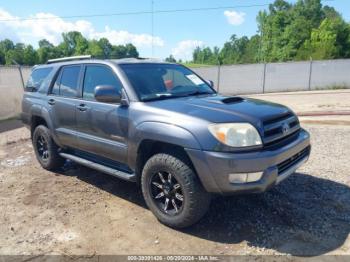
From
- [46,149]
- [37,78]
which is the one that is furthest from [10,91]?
[46,149]

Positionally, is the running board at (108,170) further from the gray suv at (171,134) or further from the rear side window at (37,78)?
the rear side window at (37,78)

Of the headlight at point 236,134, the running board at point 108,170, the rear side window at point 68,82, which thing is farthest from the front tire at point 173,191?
the rear side window at point 68,82

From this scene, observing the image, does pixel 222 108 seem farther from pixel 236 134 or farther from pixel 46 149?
pixel 46 149

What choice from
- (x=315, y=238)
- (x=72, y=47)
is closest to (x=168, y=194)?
(x=315, y=238)

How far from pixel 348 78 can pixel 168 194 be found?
2390 centimetres

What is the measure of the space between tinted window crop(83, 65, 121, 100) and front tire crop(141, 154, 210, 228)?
125 cm

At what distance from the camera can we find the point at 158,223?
158 inches

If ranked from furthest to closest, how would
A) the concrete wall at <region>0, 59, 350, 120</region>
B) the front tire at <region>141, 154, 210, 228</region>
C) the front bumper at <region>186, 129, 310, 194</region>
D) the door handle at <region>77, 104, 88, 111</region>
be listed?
the concrete wall at <region>0, 59, 350, 120</region> → the door handle at <region>77, 104, 88, 111</region> → the front tire at <region>141, 154, 210, 228</region> → the front bumper at <region>186, 129, 310, 194</region>

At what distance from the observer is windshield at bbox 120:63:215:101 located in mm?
4246

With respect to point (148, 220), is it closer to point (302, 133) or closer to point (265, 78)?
point (302, 133)

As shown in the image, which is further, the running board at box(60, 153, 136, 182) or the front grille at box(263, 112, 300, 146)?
the running board at box(60, 153, 136, 182)

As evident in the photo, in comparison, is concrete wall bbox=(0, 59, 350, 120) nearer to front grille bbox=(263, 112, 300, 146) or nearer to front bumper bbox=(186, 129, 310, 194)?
front grille bbox=(263, 112, 300, 146)

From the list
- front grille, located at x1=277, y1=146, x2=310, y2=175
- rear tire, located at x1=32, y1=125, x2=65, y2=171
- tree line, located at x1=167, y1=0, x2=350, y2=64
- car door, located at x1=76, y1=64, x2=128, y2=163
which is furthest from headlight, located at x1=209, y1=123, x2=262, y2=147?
tree line, located at x1=167, y1=0, x2=350, y2=64

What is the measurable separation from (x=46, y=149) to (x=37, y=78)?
133 cm
